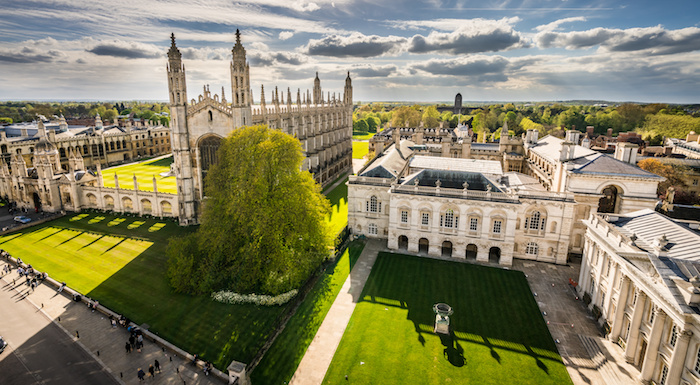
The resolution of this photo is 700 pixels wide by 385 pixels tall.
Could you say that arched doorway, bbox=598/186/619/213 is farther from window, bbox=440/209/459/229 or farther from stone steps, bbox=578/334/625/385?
stone steps, bbox=578/334/625/385

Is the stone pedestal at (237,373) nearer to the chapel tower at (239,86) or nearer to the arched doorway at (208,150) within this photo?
the chapel tower at (239,86)

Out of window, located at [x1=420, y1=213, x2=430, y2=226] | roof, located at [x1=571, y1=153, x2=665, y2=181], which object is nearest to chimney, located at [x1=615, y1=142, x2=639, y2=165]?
roof, located at [x1=571, y1=153, x2=665, y2=181]

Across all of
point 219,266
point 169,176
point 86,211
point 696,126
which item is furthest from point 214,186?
point 696,126

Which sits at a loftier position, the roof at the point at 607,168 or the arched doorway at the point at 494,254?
the roof at the point at 607,168

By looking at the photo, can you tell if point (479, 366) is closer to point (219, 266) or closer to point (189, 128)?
point (219, 266)

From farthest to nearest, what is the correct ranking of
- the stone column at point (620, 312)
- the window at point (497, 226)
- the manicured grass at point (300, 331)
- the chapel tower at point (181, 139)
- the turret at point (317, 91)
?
the turret at point (317, 91) → the chapel tower at point (181, 139) → the window at point (497, 226) → the stone column at point (620, 312) → the manicured grass at point (300, 331)

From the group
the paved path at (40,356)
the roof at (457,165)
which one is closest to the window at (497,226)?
the roof at (457,165)

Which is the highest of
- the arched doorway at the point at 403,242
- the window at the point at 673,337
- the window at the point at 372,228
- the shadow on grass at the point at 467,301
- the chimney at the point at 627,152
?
the chimney at the point at 627,152
